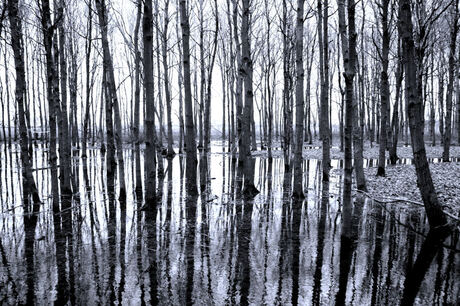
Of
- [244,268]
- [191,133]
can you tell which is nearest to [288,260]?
[244,268]

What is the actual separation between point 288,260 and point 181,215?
339cm

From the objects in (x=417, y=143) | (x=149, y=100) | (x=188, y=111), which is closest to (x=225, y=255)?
(x=417, y=143)

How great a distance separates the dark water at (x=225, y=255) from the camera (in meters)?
3.82

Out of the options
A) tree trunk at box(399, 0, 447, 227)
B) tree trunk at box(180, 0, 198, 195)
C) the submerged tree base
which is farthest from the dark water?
tree trunk at box(180, 0, 198, 195)

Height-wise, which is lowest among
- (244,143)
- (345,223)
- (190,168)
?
(345,223)

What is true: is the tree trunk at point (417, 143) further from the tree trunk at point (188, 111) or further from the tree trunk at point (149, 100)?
the tree trunk at point (188, 111)

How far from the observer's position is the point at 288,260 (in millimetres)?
4824

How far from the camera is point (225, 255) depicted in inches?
198

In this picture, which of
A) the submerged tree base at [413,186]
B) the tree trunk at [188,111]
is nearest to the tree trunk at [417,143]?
the submerged tree base at [413,186]

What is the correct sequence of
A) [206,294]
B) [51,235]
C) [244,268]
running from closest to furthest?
[206,294] < [244,268] < [51,235]

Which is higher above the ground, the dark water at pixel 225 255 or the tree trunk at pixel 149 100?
→ the tree trunk at pixel 149 100

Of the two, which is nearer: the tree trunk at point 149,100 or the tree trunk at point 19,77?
the tree trunk at point 149,100

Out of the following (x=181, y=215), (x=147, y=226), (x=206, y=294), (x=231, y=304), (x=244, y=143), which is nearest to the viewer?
(x=231, y=304)

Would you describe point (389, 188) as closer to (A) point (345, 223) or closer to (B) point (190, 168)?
(A) point (345, 223)
